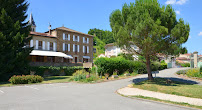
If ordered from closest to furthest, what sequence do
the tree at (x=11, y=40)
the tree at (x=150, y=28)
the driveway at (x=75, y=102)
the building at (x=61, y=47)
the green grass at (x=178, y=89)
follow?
1. the driveway at (x=75, y=102)
2. the green grass at (x=178, y=89)
3. the tree at (x=150, y=28)
4. the tree at (x=11, y=40)
5. the building at (x=61, y=47)

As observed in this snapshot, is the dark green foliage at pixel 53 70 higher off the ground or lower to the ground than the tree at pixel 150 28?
lower

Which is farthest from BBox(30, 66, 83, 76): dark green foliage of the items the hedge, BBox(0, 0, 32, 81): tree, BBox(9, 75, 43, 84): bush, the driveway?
the driveway

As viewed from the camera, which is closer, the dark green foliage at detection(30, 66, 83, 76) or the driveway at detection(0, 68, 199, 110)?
the driveway at detection(0, 68, 199, 110)

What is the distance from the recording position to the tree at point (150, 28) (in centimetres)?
1181

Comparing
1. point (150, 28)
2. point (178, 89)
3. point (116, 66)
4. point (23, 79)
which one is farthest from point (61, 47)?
point (178, 89)

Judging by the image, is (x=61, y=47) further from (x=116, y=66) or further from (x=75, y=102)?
→ (x=75, y=102)

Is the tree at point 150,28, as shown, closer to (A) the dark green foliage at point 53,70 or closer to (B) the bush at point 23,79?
(B) the bush at point 23,79

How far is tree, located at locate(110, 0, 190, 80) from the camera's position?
11.8 metres

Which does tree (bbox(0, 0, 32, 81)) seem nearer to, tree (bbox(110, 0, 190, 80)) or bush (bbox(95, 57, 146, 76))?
bush (bbox(95, 57, 146, 76))

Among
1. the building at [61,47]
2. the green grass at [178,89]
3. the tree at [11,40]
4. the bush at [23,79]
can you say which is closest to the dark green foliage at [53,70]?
the building at [61,47]

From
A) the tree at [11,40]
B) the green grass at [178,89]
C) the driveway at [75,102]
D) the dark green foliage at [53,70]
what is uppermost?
the tree at [11,40]

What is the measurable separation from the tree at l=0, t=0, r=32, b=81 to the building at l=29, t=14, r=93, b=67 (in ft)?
22.2

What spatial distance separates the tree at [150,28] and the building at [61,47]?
56.1 ft

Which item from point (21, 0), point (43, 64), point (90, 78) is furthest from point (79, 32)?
point (90, 78)
